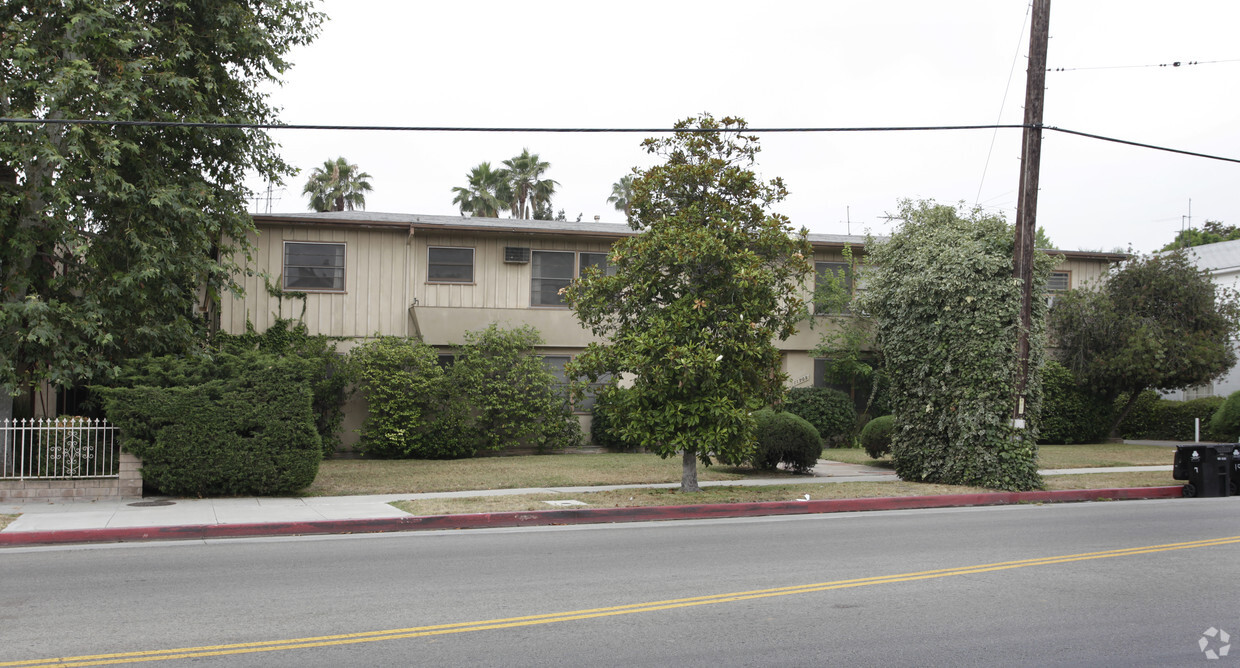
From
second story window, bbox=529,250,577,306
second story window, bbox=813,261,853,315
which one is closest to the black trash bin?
second story window, bbox=813,261,853,315

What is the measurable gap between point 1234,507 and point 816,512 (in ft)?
21.0

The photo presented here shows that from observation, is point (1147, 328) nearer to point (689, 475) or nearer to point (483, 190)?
point (689, 475)

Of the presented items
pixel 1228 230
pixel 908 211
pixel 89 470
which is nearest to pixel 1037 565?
pixel 89 470

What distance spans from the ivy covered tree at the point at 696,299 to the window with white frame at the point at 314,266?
9470 mm

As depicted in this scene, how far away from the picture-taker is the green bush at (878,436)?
774 inches

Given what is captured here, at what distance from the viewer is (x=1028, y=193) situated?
15.2 metres

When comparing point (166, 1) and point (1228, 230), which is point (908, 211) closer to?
point (166, 1)

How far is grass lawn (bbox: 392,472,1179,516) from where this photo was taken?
12.7 meters

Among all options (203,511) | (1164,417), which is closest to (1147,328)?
(1164,417)

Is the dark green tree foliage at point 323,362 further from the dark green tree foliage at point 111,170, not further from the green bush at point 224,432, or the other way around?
the green bush at point 224,432

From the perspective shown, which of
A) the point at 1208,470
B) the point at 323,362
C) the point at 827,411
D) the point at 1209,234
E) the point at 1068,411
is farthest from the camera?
the point at 1209,234

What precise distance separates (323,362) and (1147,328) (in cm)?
2085

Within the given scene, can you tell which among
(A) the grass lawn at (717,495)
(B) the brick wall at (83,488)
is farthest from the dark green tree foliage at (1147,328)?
(B) the brick wall at (83,488)

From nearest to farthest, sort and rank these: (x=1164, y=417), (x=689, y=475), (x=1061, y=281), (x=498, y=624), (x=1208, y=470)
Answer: (x=498, y=624) → (x=689, y=475) → (x=1208, y=470) → (x=1061, y=281) → (x=1164, y=417)
